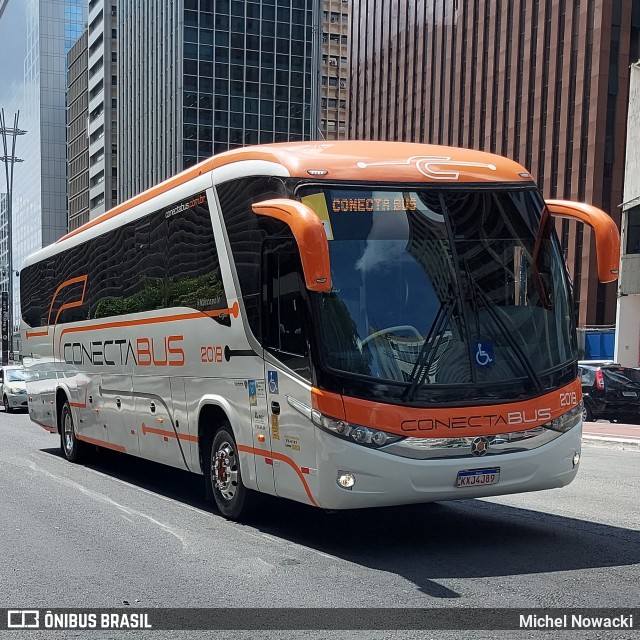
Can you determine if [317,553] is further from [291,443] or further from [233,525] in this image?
[233,525]

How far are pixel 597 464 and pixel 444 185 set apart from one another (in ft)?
25.9

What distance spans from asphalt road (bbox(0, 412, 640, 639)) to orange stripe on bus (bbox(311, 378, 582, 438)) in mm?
986

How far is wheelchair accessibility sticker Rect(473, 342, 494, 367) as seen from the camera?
25.0ft

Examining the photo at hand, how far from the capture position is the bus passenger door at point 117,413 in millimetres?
12156

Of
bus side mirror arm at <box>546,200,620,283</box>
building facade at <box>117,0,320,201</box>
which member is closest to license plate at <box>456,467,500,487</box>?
bus side mirror arm at <box>546,200,620,283</box>

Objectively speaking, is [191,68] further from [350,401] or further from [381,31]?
[350,401]

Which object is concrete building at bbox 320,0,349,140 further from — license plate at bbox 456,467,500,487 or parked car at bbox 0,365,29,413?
license plate at bbox 456,467,500,487

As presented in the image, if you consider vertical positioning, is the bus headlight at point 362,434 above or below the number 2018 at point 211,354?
below

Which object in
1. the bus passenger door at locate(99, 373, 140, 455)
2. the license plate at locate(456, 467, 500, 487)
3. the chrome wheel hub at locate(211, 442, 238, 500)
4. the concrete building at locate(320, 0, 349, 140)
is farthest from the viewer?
the concrete building at locate(320, 0, 349, 140)

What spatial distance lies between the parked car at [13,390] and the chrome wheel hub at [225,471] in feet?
69.8

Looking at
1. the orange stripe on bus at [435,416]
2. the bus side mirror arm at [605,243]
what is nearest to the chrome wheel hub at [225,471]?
the orange stripe on bus at [435,416]

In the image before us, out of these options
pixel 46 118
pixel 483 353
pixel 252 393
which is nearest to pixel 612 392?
pixel 252 393

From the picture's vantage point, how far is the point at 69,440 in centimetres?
1534

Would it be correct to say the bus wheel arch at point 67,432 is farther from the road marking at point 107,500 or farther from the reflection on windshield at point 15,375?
the reflection on windshield at point 15,375
